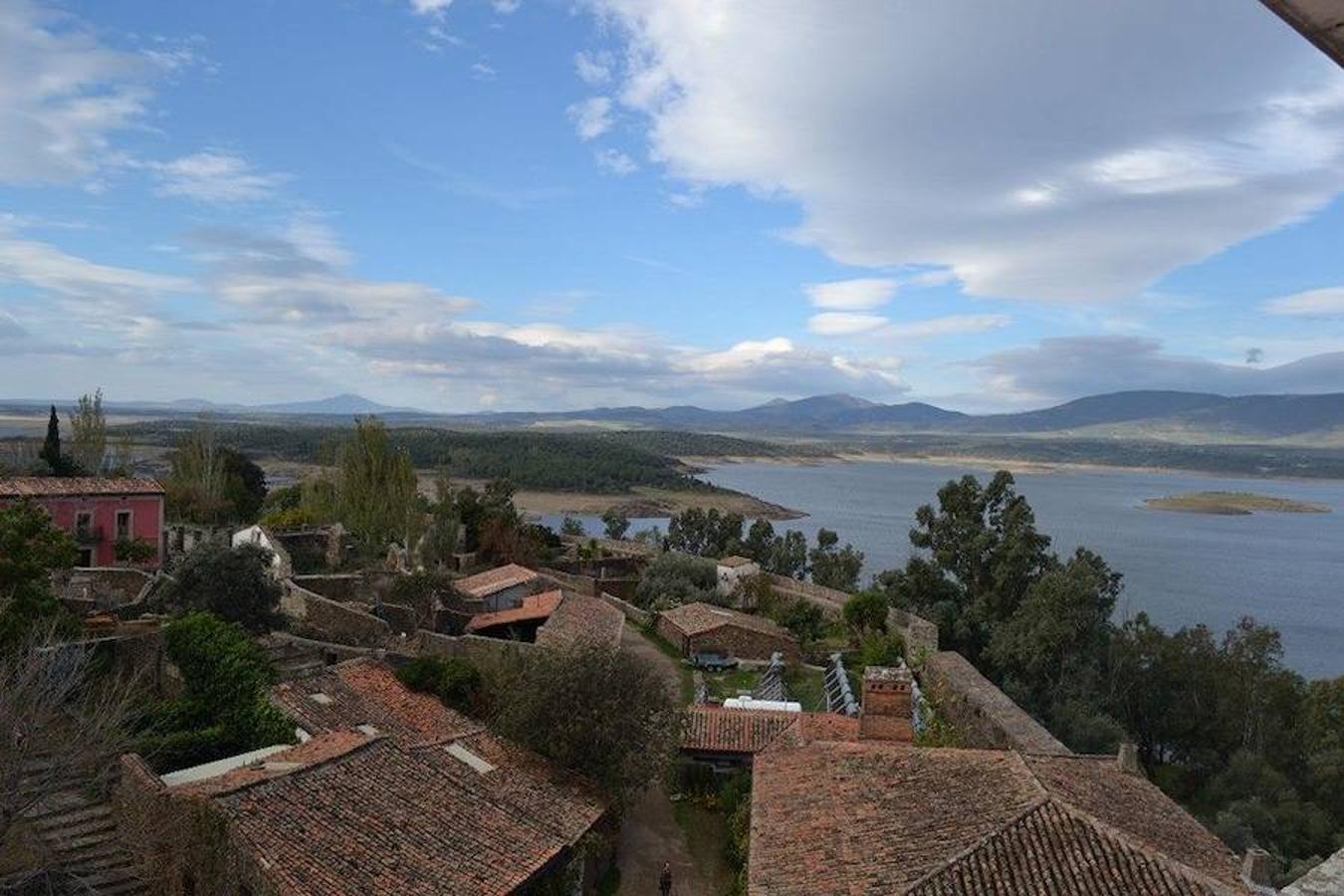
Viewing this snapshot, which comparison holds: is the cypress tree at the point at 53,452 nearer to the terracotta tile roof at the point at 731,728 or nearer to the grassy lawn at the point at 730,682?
the grassy lawn at the point at 730,682

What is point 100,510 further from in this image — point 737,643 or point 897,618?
point 897,618

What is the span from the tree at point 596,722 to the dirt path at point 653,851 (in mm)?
700

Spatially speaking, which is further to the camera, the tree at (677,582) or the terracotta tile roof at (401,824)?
the tree at (677,582)

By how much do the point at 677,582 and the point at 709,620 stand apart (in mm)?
7896

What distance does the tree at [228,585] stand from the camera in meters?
21.4

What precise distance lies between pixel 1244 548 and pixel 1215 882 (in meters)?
77.6

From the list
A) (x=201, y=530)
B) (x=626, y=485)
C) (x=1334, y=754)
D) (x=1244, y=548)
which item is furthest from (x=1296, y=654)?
(x=626, y=485)

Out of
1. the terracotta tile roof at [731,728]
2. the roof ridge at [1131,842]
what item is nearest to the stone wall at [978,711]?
the terracotta tile roof at [731,728]

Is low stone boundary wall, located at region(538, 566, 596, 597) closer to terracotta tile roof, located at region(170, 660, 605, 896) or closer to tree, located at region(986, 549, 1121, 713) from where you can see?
tree, located at region(986, 549, 1121, 713)

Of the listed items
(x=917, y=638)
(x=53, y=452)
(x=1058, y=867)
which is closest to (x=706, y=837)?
(x=1058, y=867)

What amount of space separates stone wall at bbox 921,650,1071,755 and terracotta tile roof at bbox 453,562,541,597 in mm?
14476

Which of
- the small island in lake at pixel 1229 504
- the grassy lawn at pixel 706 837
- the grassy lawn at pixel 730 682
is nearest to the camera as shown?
the grassy lawn at pixel 706 837

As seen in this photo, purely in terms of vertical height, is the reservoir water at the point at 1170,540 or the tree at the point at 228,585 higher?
the tree at the point at 228,585

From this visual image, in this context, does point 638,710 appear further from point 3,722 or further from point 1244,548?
point 1244,548
